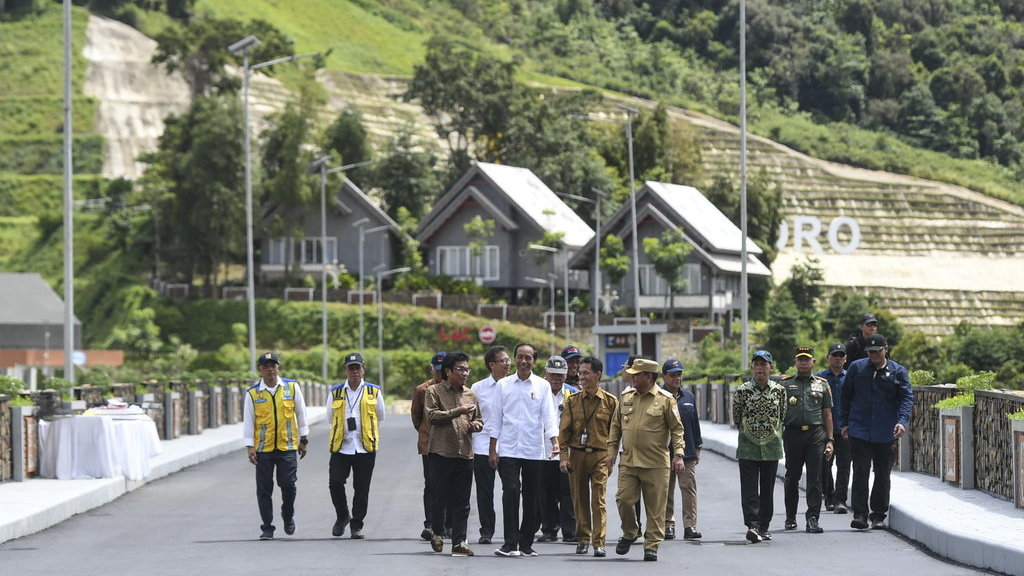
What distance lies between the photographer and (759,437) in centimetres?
1838

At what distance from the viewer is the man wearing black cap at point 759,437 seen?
18.3m

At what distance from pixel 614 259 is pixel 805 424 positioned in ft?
224

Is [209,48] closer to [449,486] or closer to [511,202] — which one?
[511,202]

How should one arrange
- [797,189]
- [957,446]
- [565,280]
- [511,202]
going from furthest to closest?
[797,189] → [511,202] → [565,280] → [957,446]

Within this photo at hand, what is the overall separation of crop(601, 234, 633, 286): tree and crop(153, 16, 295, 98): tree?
31663 millimetres

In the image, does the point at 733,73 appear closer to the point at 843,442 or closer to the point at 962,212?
the point at 962,212

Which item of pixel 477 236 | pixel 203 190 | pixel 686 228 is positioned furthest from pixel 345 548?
pixel 203 190

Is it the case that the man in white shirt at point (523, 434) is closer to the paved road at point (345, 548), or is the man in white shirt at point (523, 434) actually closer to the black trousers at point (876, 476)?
the paved road at point (345, 548)

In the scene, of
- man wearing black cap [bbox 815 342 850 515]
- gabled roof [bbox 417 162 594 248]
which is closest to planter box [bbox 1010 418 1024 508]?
man wearing black cap [bbox 815 342 850 515]

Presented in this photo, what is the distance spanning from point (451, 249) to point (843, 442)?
79.2 m

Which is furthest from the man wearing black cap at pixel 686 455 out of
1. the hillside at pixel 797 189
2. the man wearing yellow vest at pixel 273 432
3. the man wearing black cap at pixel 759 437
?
the hillside at pixel 797 189

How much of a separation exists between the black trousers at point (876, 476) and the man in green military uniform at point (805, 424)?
0.32 meters

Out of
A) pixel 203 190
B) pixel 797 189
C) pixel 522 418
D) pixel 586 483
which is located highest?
pixel 797 189

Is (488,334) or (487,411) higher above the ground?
(487,411)
